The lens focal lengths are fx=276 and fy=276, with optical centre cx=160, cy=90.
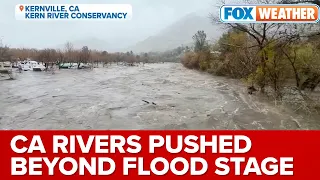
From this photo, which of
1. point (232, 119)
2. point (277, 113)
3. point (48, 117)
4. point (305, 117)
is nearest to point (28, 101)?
point (48, 117)

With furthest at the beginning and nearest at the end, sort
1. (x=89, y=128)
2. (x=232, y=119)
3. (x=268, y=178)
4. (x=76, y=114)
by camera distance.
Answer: (x=76, y=114), (x=232, y=119), (x=89, y=128), (x=268, y=178)

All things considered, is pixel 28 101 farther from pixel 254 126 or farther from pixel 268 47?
pixel 268 47

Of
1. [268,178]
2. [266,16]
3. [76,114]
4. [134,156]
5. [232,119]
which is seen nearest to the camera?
[268,178]

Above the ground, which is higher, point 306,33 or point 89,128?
point 306,33

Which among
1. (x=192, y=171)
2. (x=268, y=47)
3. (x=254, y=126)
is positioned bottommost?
(x=254, y=126)

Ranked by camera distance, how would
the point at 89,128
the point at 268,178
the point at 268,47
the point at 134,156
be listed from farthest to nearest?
the point at 268,47 → the point at 89,128 → the point at 134,156 → the point at 268,178

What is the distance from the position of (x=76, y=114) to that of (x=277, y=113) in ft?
38.4

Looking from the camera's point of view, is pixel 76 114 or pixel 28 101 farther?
pixel 28 101

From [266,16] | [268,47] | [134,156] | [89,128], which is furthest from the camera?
[268,47]

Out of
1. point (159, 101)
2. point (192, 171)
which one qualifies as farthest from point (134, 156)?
point (159, 101)

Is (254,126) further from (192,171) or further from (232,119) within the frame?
(192,171)

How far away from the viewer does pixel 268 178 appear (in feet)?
18.0

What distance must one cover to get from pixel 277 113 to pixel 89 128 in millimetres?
10786

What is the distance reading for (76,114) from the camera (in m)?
→ 15.8
